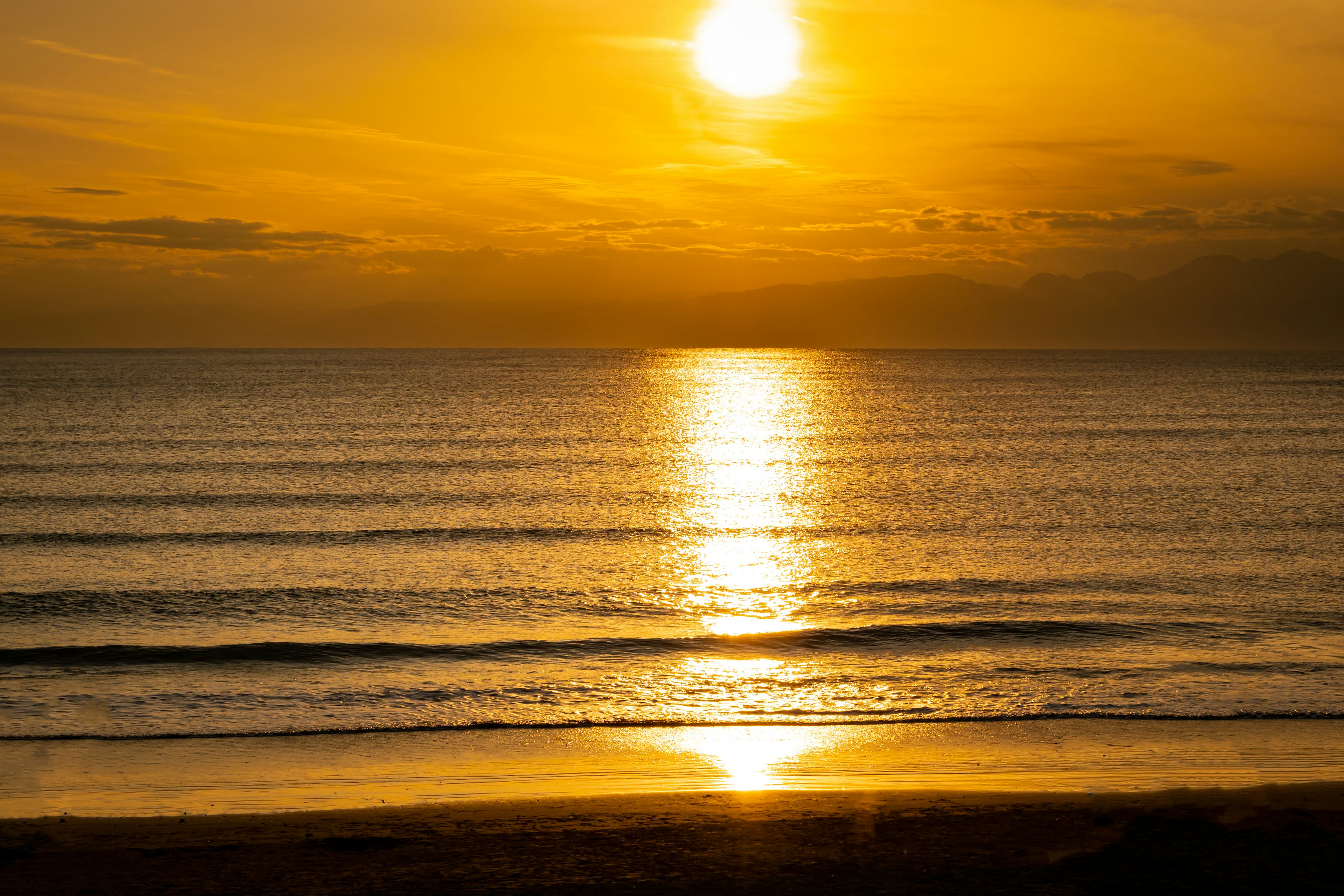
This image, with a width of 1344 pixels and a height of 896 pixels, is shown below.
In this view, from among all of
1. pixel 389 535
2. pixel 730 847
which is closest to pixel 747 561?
pixel 389 535

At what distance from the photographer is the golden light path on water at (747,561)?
1252cm

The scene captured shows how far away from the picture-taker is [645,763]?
11797 millimetres

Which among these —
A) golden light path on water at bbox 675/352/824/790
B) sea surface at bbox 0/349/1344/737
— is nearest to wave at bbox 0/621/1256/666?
sea surface at bbox 0/349/1344/737

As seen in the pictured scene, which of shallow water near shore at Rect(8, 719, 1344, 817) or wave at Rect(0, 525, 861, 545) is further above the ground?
wave at Rect(0, 525, 861, 545)

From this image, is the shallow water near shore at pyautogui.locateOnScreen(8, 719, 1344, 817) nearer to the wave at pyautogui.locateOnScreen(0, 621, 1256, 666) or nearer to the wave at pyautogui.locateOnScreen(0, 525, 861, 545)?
the wave at pyautogui.locateOnScreen(0, 621, 1256, 666)

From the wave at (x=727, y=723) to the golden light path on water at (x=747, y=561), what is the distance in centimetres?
34

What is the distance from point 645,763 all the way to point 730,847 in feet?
10.0

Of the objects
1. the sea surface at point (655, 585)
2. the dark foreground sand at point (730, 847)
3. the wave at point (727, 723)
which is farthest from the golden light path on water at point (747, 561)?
the dark foreground sand at point (730, 847)

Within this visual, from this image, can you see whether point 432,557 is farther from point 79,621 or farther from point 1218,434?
point 1218,434

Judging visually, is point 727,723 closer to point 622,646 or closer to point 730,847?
point 622,646

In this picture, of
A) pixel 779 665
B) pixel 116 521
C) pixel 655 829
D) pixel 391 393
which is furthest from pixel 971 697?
pixel 391 393

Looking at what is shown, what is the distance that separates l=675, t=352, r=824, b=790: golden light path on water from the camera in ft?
41.1

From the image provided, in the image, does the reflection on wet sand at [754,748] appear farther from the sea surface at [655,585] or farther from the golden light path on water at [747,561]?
the sea surface at [655,585]

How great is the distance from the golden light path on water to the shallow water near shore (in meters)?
0.08
